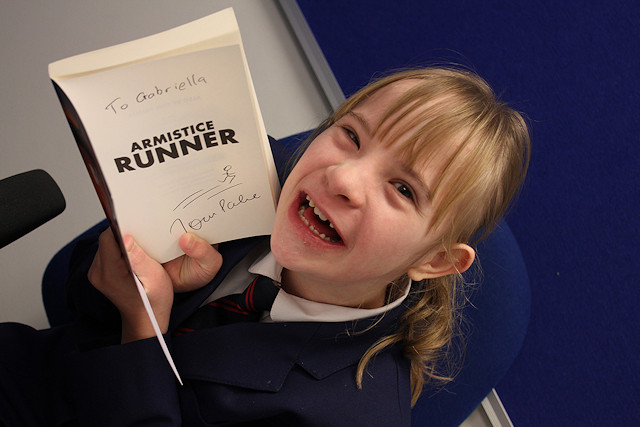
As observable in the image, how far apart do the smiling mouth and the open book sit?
51 mm

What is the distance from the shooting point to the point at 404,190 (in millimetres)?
633

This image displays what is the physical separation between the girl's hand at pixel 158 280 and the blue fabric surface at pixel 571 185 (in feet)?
2.59

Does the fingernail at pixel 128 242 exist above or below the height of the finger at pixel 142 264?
above

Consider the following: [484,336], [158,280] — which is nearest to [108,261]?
[158,280]

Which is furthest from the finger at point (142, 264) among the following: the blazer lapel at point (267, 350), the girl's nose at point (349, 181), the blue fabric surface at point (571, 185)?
the blue fabric surface at point (571, 185)

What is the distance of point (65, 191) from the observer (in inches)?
49.9

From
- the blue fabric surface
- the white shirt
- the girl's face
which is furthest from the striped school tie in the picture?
the blue fabric surface

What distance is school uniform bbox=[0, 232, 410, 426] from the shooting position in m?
0.70

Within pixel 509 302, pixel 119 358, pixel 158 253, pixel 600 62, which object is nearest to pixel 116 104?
pixel 158 253

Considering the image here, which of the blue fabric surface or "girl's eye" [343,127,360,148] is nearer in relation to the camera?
"girl's eye" [343,127,360,148]

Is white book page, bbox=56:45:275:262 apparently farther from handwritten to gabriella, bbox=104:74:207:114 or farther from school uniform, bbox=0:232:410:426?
school uniform, bbox=0:232:410:426

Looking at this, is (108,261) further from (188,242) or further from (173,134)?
(173,134)

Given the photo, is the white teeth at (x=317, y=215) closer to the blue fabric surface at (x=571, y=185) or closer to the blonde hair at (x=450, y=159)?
the blonde hair at (x=450, y=159)

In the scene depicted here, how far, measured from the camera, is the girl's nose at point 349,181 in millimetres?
600
